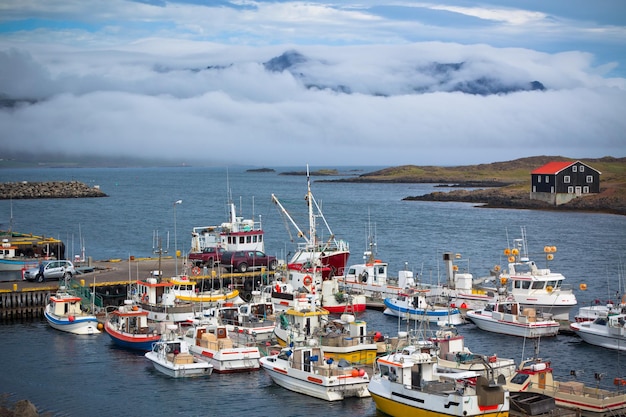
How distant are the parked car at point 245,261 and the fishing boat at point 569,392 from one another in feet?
88.1

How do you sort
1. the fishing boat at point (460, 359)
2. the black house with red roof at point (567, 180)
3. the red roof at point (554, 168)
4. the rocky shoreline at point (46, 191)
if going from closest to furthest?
the fishing boat at point (460, 359) < the red roof at point (554, 168) < the black house with red roof at point (567, 180) < the rocky shoreline at point (46, 191)

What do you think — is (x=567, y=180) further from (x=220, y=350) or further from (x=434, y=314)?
(x=220, y=350)

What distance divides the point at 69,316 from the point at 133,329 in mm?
4719

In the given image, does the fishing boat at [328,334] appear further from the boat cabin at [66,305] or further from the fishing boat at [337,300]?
the boat cabin at [66,305]

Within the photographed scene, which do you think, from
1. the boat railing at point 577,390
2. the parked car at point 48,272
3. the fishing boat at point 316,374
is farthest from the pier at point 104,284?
the boat railing at point 577,390

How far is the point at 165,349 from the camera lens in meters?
33.7

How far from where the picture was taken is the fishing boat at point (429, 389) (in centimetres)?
2477

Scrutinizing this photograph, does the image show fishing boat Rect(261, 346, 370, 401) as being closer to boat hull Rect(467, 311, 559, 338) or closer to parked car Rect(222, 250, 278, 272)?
boat hull Rect(467, 311, 559, 338)

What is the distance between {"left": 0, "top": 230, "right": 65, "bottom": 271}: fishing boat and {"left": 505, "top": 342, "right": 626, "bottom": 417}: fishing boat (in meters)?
35.0

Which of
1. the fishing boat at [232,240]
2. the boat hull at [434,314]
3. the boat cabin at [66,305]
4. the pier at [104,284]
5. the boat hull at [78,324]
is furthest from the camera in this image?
the fishing boat at [232,240]

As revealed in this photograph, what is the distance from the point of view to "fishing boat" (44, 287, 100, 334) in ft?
134

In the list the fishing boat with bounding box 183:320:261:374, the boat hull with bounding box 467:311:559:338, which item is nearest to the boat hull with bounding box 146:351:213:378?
the fishing boat with bounding box 183:320:261:374

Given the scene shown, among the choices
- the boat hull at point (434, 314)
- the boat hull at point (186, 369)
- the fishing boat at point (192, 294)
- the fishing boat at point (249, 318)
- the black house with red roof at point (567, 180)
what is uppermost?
the black house with red roof at point (567, 180)

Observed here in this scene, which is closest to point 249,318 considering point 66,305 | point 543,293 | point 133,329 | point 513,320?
point 133,329
